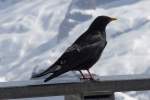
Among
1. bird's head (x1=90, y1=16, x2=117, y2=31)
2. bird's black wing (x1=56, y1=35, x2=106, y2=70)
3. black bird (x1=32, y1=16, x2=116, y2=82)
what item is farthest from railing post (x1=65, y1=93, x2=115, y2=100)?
bird's head (x1=90, y1=16, x2=117, y2=31)

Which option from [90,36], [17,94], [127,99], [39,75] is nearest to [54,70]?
[39,75]

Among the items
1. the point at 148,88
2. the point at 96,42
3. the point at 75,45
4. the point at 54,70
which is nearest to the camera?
the point at 148,88

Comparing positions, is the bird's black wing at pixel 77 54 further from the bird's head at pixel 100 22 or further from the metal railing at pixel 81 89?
the metal railing at pixel 81 89

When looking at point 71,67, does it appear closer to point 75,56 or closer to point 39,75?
point 75,56

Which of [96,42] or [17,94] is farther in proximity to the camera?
[96,42]

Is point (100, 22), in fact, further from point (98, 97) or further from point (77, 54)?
point (98, 97)

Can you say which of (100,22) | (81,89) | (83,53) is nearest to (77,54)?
(83,53)

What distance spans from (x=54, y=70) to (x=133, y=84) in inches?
27.6

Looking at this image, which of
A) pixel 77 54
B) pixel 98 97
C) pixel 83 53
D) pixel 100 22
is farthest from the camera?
pixel 100 22

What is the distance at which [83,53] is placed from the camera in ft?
19.2

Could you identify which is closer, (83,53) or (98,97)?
(98,97)

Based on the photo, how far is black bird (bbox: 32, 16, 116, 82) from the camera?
5371 mm

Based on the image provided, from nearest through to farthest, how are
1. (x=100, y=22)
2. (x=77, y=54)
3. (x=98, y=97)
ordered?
(x=98, y=97) < (x=77, y=54) < (x=100, y=22)

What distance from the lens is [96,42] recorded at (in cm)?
622
